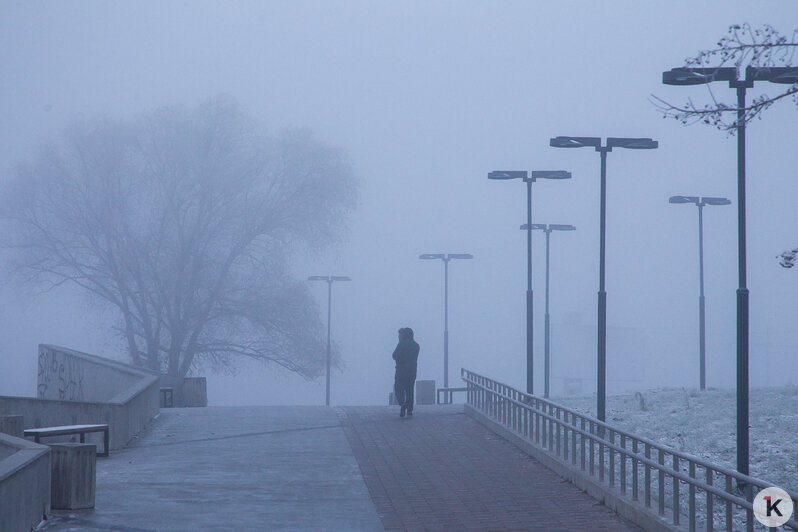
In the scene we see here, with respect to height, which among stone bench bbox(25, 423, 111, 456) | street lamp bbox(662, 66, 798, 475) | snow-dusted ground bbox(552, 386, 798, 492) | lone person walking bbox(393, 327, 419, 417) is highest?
street lamp bbox(662, 66, 798, 475)

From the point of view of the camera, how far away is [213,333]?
4547 centimetres

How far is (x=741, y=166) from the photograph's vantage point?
13.2m

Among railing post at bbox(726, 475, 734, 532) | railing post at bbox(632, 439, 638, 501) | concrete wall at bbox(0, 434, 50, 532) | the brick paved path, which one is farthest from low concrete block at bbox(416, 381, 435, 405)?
railing post at bbox(726, 475, 734, 532)

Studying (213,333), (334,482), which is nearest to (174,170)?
(213,333)

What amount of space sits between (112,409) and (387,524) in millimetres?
6916

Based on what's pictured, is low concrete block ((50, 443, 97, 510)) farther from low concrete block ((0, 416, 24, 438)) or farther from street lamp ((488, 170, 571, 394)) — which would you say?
street lamp ((488, 170, 571, 394))

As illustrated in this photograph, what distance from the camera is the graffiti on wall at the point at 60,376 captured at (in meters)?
25.3

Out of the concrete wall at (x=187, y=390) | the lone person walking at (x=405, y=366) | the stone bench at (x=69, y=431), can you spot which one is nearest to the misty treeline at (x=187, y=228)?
the concrete wall at (x=187, y=390)

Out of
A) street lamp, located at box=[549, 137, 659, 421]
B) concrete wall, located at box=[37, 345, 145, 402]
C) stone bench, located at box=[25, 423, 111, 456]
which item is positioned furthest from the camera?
concrete wall, located at box=[37, 345, 145, 402]

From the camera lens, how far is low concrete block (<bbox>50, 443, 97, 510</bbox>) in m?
11.0

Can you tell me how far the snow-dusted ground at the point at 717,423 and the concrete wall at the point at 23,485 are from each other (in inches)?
297

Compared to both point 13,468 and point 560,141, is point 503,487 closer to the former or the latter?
point 13,468

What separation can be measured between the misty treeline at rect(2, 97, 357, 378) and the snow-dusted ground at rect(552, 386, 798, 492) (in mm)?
18931

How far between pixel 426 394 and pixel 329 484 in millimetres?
17936
